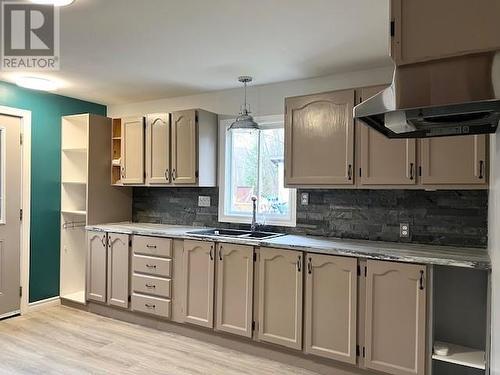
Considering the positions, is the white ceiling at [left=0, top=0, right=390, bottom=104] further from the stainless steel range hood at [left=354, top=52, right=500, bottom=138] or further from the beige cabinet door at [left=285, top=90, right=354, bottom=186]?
the stainless steel range hood at [left=354, top=52, right=500, bottom=138]

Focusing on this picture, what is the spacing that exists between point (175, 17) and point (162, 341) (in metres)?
2.70

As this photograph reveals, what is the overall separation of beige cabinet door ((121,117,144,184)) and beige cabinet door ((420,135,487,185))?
2835 millimetres

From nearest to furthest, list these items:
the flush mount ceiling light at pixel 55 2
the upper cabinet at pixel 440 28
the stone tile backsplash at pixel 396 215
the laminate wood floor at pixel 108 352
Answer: the upper cabinet at pixel 440 28 → the flush mount ceiling light at pixel 55 2 → the stone tile backsplash at pixel 396 215 → the laminate wood floor at pixel 108 352

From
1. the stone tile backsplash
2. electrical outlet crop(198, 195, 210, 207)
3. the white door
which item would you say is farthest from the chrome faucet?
the white door

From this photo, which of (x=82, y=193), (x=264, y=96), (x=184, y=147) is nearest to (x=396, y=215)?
(x=264, y=96)

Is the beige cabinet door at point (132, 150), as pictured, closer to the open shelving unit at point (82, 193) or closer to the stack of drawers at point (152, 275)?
the open shelving unit at point (82, 193)

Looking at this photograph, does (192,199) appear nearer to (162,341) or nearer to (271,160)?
(271,160)

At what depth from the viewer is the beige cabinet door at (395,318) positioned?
2.46m

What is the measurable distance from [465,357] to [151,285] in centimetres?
267

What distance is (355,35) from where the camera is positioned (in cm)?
254

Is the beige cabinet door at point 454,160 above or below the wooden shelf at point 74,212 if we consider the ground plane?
above

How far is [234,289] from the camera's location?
3207 mm

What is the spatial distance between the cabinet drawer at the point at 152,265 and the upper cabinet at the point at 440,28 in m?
3.01

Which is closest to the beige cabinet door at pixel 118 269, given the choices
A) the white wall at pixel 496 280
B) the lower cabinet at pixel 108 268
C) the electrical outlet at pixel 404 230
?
the lower cabinet at pixel 108 268
